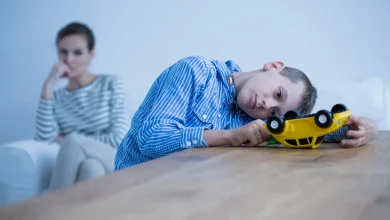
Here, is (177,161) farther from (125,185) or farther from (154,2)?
(154,2)

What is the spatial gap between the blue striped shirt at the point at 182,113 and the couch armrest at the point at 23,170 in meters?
1.01

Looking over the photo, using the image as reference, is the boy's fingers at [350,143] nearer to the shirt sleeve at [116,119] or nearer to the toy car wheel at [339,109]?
the toy car wheel at [339,109]

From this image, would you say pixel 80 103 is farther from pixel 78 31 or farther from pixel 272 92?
pixel 272 92

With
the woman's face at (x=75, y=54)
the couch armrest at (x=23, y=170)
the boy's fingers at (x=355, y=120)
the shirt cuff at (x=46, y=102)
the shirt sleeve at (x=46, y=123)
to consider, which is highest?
the boy's fingers at (x=355, y=120)

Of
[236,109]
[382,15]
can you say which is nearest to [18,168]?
[236,109]

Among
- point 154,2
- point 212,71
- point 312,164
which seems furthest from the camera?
point 154,2

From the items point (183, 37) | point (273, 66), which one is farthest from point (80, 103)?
point (273, 66)

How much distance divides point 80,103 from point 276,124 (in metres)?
1.51

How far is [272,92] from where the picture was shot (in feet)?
3.53

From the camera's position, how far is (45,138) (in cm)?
220

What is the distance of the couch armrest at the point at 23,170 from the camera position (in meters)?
1.98

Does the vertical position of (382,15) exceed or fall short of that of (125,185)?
it exceeds it

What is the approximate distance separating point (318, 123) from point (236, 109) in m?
0.33

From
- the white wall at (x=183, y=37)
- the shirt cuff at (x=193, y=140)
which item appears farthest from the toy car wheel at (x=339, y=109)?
the white wall at (x=183, y=37)
